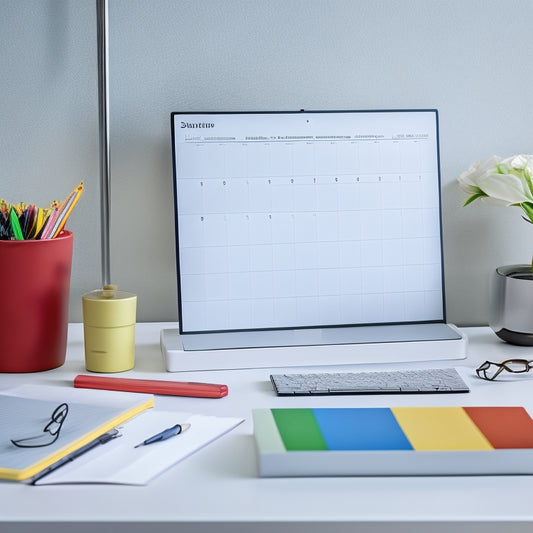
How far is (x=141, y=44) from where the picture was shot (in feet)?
3.90

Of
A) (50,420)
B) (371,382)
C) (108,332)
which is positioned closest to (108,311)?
(108,332)

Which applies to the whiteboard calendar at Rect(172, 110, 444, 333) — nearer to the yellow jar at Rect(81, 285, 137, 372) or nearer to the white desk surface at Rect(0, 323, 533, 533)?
the yellow jar at Rect(81, 285, 137, 372)

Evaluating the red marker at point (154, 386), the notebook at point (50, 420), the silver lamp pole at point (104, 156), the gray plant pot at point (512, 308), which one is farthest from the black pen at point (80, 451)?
the gray plant pot at point (512, 308)

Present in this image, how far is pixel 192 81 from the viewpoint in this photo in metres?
1.21

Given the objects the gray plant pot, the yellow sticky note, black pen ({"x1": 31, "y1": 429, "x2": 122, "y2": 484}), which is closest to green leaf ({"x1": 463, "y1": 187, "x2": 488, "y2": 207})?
the gray plant pot

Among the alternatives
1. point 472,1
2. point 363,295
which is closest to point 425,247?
point 363,295

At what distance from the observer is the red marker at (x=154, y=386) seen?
914mm

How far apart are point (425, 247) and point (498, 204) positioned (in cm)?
13

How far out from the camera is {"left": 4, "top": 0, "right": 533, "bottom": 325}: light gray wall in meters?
1.19

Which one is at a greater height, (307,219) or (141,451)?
(307,219)

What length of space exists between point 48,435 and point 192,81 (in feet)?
2.14

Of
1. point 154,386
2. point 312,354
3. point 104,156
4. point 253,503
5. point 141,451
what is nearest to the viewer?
point 253,503

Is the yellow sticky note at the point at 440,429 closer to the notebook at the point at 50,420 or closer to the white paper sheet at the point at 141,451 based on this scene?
the white paper sheet at the point at 141,451

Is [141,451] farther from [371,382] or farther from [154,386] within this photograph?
[371,382]
